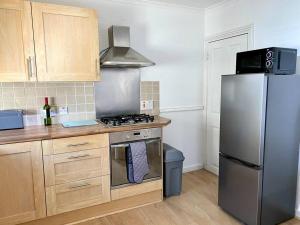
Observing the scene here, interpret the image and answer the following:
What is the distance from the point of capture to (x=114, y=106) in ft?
9.25

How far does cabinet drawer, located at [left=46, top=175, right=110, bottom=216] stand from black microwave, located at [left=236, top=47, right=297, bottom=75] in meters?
1.71

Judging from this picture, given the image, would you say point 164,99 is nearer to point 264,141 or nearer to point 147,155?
point 147,155

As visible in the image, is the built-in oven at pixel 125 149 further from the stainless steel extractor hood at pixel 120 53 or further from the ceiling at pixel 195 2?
the ceiling at pixel 195 2

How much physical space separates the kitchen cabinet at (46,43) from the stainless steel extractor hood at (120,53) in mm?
147

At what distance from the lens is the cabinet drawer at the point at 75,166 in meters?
2.04

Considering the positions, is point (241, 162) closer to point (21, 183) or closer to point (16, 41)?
point (21, 183)

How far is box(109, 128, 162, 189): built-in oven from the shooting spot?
2.28 m

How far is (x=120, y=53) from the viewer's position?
240 centimetres

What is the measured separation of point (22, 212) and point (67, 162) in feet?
1.79

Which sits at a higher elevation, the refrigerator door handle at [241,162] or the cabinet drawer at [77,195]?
the refrigerator door handle at [241,162]

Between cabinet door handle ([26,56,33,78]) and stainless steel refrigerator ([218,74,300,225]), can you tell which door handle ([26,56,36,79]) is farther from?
stainless steel refrigerator ([218,74,300,225])

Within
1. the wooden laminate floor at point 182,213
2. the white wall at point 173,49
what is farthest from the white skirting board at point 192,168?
the wooden laminate floor at point 182,213

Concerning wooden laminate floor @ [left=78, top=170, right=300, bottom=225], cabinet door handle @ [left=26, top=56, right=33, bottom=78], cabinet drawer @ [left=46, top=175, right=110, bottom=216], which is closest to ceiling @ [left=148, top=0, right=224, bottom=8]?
cabinet door handle @ [left=26, top=56, right=33, bottom=78]

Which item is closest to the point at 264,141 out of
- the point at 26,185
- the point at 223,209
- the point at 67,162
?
the point at 223,209
